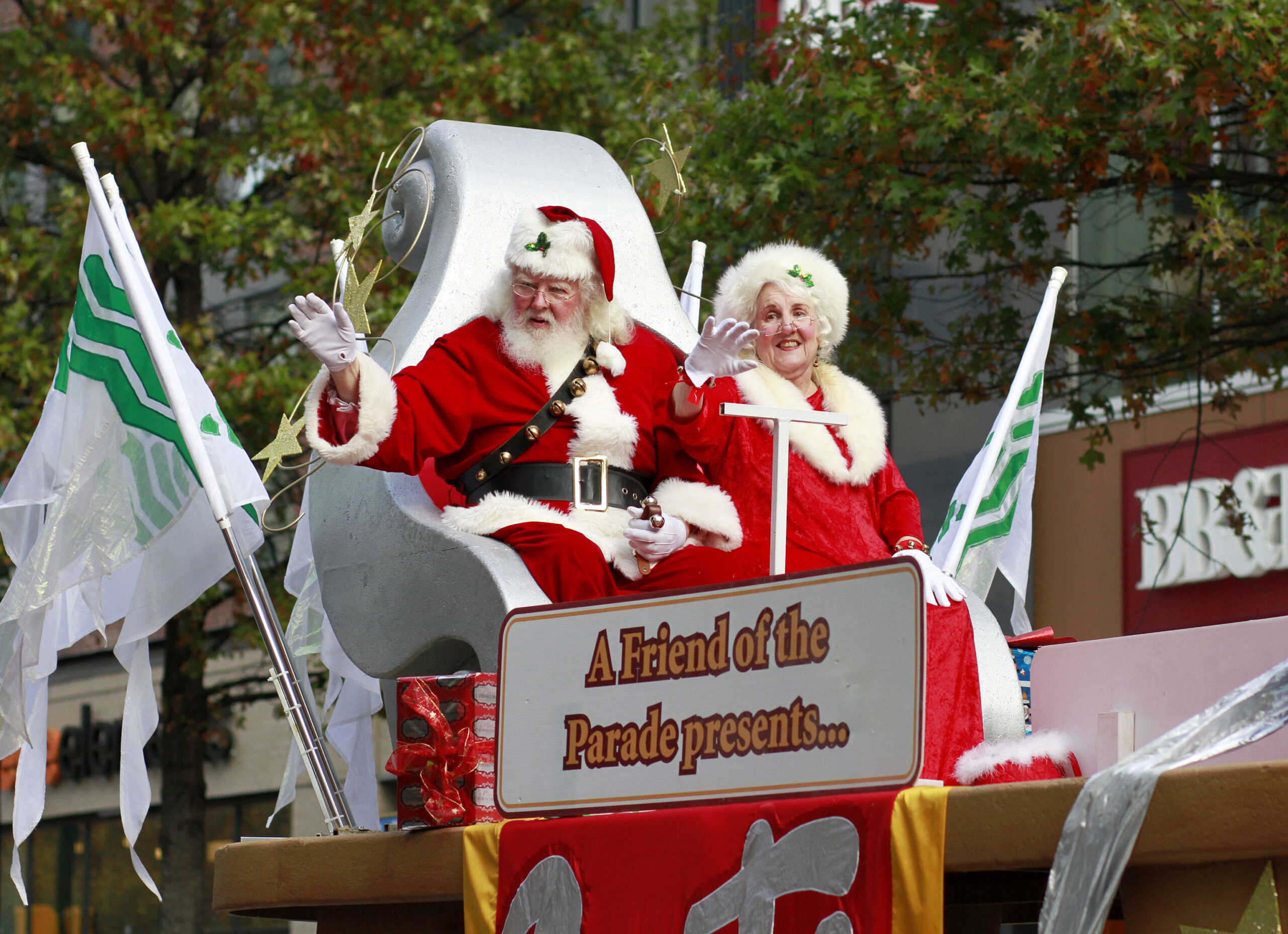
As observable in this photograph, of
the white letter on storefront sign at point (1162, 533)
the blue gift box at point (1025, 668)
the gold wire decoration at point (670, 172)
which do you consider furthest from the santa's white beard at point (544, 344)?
the white letter on storefront sign at point (1162, 533)

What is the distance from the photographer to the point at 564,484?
14.3 ft

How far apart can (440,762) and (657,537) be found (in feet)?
2.72

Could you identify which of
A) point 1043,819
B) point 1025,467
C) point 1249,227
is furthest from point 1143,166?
point 1043,819

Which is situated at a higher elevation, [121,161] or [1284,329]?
[121,161]

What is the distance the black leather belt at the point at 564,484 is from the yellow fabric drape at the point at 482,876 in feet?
3.56

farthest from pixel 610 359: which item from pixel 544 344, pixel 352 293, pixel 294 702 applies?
pixel 294 702

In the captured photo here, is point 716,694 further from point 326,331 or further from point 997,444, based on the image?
point 997,444

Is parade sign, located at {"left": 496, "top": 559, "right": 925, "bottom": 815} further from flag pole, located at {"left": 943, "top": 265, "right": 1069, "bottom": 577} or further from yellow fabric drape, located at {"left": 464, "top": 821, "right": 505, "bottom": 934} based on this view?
flag pole, located at {"left": 943, "top": 265, "right": 1069, "bottom": 577}

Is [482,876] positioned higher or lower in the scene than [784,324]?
lower

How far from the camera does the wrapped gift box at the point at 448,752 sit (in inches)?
137

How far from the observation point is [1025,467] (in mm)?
4988

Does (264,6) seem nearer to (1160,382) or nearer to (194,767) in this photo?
(194,767)

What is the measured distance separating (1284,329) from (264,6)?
5.82 metres

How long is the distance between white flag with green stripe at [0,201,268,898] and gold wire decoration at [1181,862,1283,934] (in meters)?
2.67
